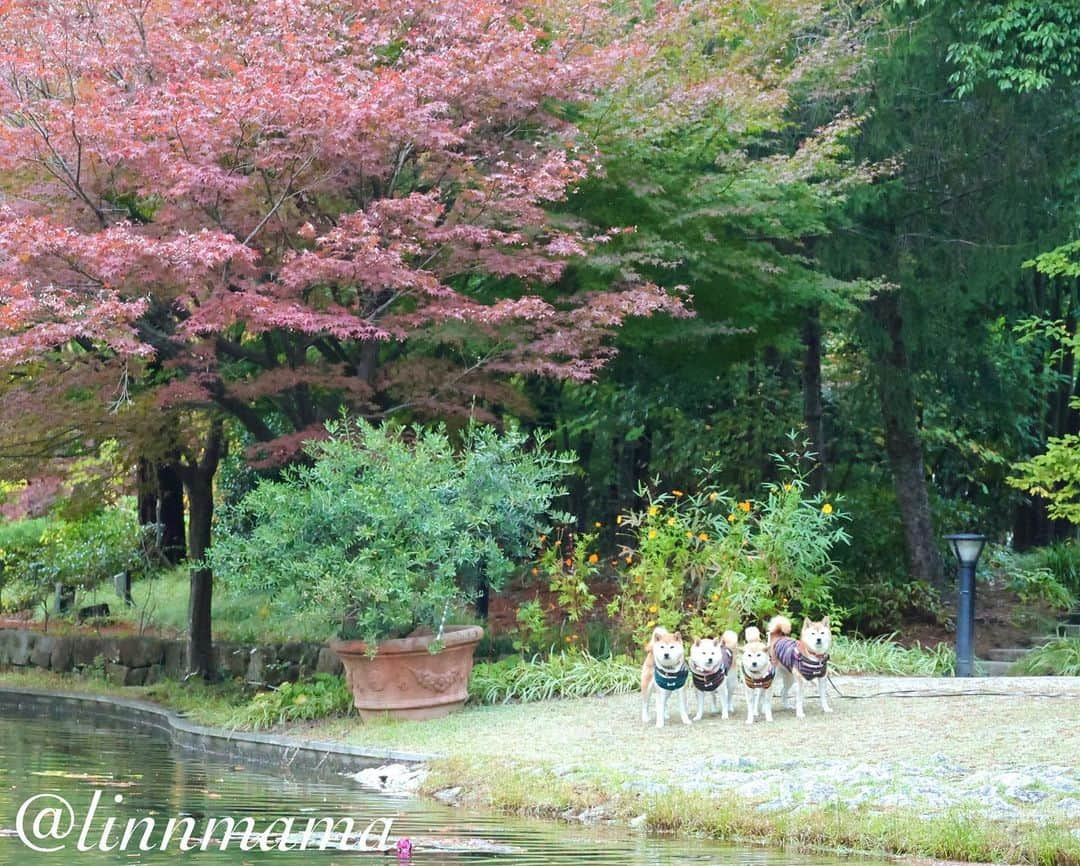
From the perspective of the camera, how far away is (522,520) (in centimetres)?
1262

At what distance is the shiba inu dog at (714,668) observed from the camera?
10.3m

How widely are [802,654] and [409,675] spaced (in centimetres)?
337

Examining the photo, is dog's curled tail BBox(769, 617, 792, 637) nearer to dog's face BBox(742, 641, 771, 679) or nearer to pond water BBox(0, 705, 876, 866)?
dog's face BBox(742, 641, 771, 679)

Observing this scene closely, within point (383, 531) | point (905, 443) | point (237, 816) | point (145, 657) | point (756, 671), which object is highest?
point (905, 443)

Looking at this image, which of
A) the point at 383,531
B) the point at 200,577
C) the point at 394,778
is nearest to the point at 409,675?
the point at 383,531

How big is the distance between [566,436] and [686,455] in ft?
8.32

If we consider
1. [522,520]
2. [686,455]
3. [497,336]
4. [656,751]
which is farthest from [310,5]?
[686,455]

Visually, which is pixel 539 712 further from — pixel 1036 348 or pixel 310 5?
pixel 1036 348

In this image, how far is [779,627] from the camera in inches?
417

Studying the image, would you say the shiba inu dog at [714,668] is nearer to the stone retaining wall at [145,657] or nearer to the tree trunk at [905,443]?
the stone retaining wall at [145,657]

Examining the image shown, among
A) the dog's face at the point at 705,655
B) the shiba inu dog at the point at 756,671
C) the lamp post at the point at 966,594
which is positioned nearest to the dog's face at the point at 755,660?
the shiba inu dog at the point at 756,671

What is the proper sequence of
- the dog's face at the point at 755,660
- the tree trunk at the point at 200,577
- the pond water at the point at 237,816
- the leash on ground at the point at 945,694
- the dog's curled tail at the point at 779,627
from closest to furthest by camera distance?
the pond water at the point at 237,816, the dog's face at the point at 755,660, the dog's curled tail at the point at 779,627, the leash on ground at the point at 945,694, the tree trunk at the point at 200,577

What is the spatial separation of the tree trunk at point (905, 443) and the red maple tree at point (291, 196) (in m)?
5.28

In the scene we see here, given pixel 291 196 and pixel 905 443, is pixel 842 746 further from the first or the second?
pixel 905 443
